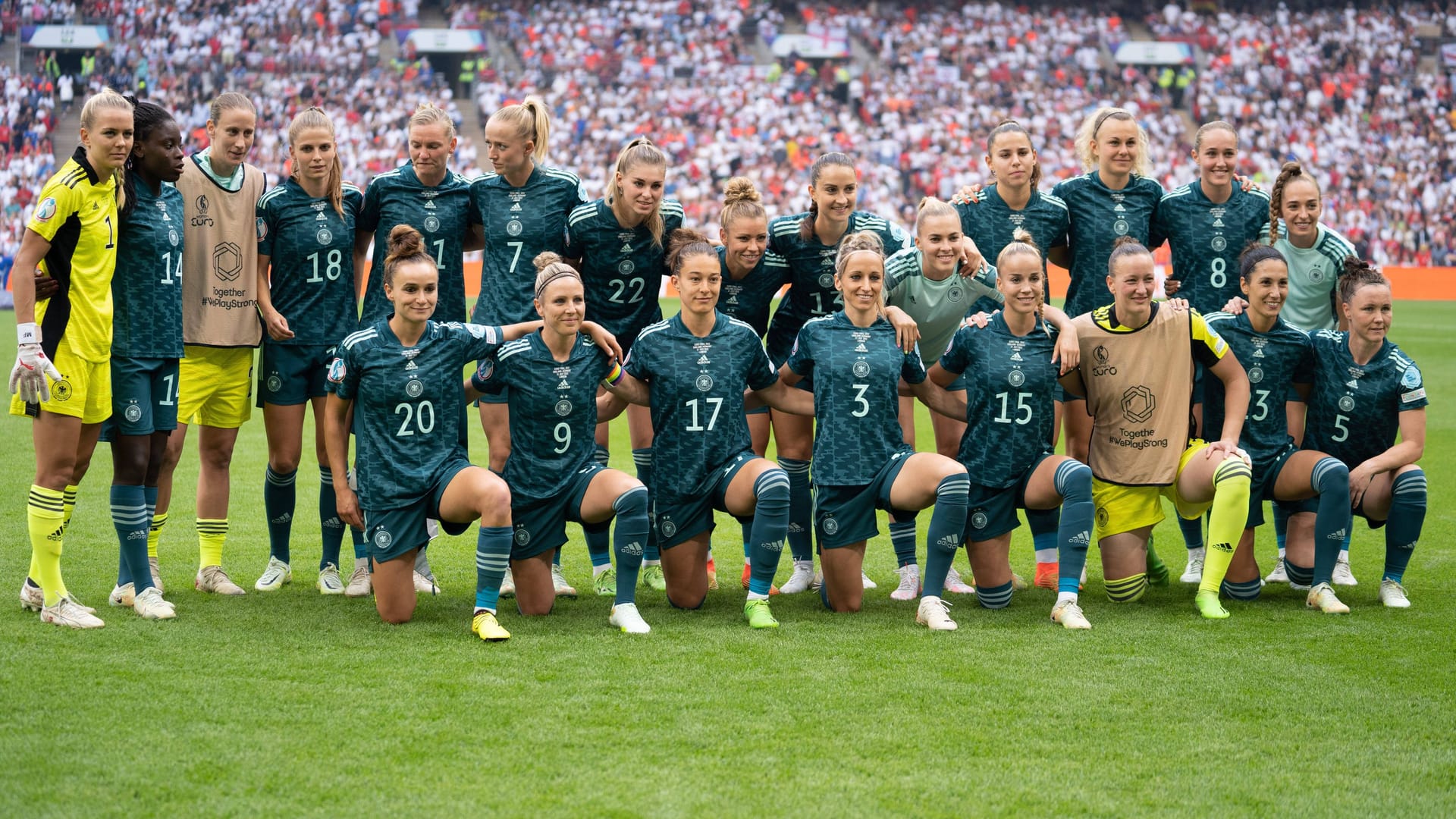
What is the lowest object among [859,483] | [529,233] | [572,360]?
[859,483]

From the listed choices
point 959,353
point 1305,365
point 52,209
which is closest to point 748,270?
point 959,353

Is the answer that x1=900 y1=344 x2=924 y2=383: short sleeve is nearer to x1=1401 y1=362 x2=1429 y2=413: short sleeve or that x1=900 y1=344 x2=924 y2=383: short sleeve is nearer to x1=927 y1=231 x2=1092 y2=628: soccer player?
x1=927 y1=231 x2=1092 y2=628: soccer player

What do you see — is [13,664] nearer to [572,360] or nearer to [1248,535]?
[572,360]

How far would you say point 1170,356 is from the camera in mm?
5668

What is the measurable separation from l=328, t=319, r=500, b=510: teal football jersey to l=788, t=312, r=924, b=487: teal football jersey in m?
1.43

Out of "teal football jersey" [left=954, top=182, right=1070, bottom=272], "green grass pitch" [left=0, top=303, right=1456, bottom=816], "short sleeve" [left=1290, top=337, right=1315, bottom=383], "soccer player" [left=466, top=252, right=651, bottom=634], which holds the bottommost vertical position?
"green grass pitch" [left=0, top=303, right=1456, bottom=816]

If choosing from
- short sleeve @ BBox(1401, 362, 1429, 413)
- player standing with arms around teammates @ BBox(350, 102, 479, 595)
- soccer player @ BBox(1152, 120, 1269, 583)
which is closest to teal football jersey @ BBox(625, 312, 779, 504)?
player standing with arms around teammates @ BBox(350, 102, 479, 595)

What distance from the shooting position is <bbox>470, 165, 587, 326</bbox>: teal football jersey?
6117mm

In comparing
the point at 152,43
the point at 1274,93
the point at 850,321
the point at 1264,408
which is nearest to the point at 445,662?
the point at 850,321

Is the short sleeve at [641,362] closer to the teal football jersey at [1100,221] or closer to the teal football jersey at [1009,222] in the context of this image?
the teal football jersey at [1009,222]

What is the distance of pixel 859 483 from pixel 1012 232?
167 cm

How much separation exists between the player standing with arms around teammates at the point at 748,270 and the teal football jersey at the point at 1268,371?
6.50 ft

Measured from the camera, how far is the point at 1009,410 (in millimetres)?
5633

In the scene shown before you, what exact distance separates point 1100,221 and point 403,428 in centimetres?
342
